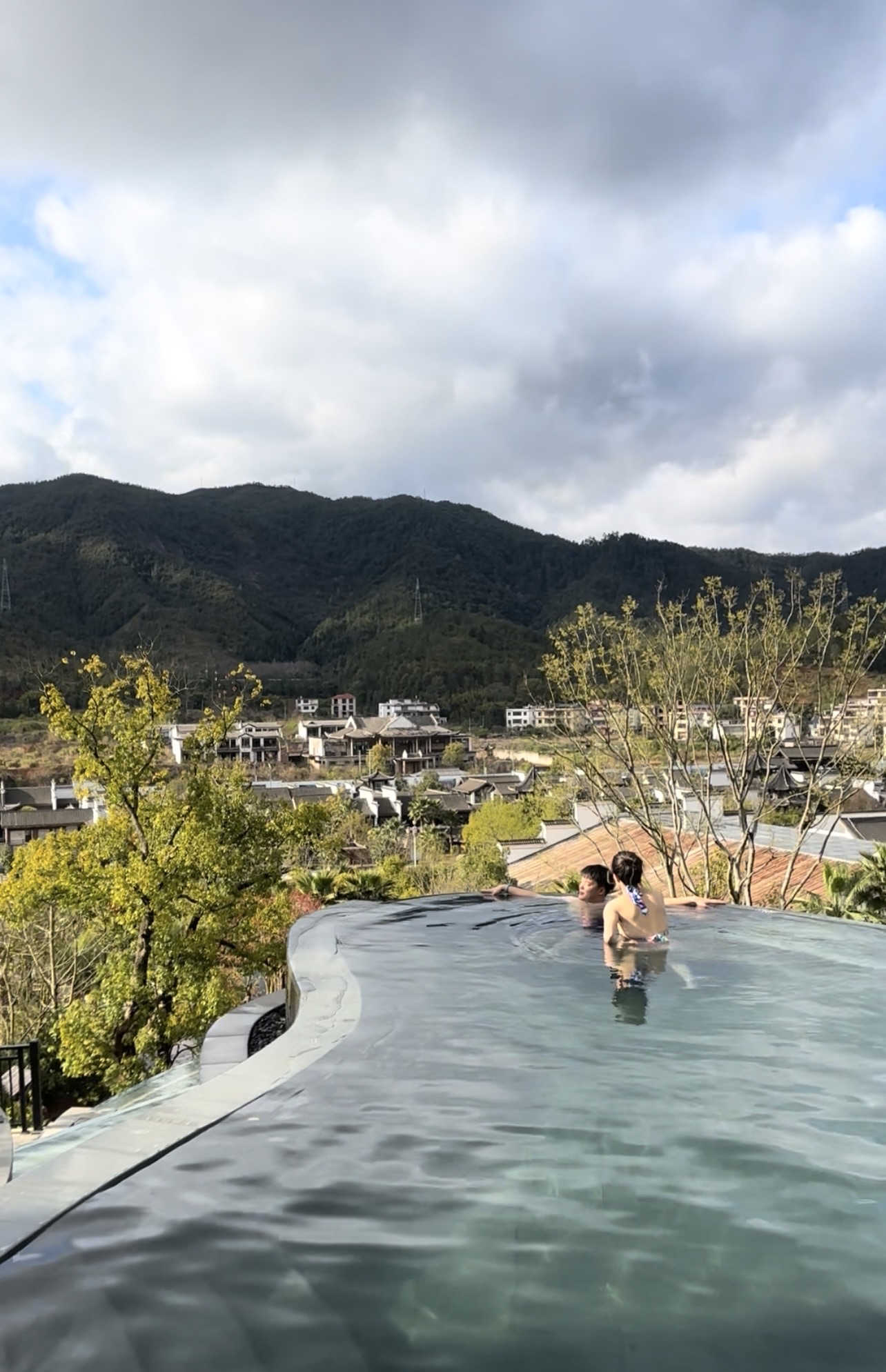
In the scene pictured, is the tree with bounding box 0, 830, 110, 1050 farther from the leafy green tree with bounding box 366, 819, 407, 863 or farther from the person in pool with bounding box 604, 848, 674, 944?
the leafy green tree with bounding box 366, 819, 407, 863

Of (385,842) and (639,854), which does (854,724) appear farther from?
(385,842)

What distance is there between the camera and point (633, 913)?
6129 millimetres

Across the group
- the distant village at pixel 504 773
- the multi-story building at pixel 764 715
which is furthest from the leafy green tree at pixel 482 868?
the multi-story building at pixel 764 715

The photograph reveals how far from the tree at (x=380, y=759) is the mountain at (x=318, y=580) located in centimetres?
1847

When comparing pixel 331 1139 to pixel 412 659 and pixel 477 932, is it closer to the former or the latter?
pixel 477 932

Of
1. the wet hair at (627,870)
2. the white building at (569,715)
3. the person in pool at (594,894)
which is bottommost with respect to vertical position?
the person in pool at (594,894)

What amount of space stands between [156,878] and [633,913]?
6809mm

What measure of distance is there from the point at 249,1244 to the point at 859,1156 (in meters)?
2.11

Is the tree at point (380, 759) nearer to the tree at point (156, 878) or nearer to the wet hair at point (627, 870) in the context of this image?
the tree at point (156, 878)

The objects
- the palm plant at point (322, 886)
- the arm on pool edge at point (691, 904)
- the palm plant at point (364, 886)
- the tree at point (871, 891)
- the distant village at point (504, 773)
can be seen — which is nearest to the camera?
the arm on pool edge at point (691, 904)

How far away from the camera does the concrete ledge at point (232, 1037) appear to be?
5480 mm

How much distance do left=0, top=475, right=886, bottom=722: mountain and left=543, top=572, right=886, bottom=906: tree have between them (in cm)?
6700

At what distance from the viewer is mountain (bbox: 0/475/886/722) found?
101750 millimetres

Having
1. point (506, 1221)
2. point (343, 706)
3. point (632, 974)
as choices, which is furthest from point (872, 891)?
point (343, 706)
